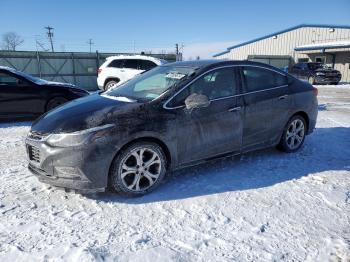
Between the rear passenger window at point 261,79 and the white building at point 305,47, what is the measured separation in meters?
26.6

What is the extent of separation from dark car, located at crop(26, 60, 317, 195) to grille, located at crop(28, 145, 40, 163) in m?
0.01

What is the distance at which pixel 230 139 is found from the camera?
4695 millimetres

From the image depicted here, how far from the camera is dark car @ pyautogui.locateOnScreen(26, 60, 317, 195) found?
12.1ft

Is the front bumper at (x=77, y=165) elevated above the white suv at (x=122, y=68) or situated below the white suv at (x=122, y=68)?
below

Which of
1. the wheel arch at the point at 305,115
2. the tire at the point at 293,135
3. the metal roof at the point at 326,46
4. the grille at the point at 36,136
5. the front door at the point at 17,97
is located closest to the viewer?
the grille at the point at 36,136

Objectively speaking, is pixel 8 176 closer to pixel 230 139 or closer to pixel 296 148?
pixel 230 139

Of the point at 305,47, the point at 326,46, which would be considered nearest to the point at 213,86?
the point at 326,46

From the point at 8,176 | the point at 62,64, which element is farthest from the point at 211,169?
the point at 62,64

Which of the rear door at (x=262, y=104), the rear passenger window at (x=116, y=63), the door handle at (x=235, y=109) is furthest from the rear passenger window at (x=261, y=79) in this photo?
the rear passenger window at (x=116, y=63)

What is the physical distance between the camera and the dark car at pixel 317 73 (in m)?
24.2

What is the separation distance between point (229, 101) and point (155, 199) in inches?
67.4

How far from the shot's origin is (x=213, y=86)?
181 inches

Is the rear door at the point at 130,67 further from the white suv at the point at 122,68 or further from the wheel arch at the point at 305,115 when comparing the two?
the wheel arch at the point at 305,115

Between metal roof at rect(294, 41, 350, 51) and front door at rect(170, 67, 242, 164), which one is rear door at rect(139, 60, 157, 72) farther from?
metal roof at rect(294, 41, 350, 51)
